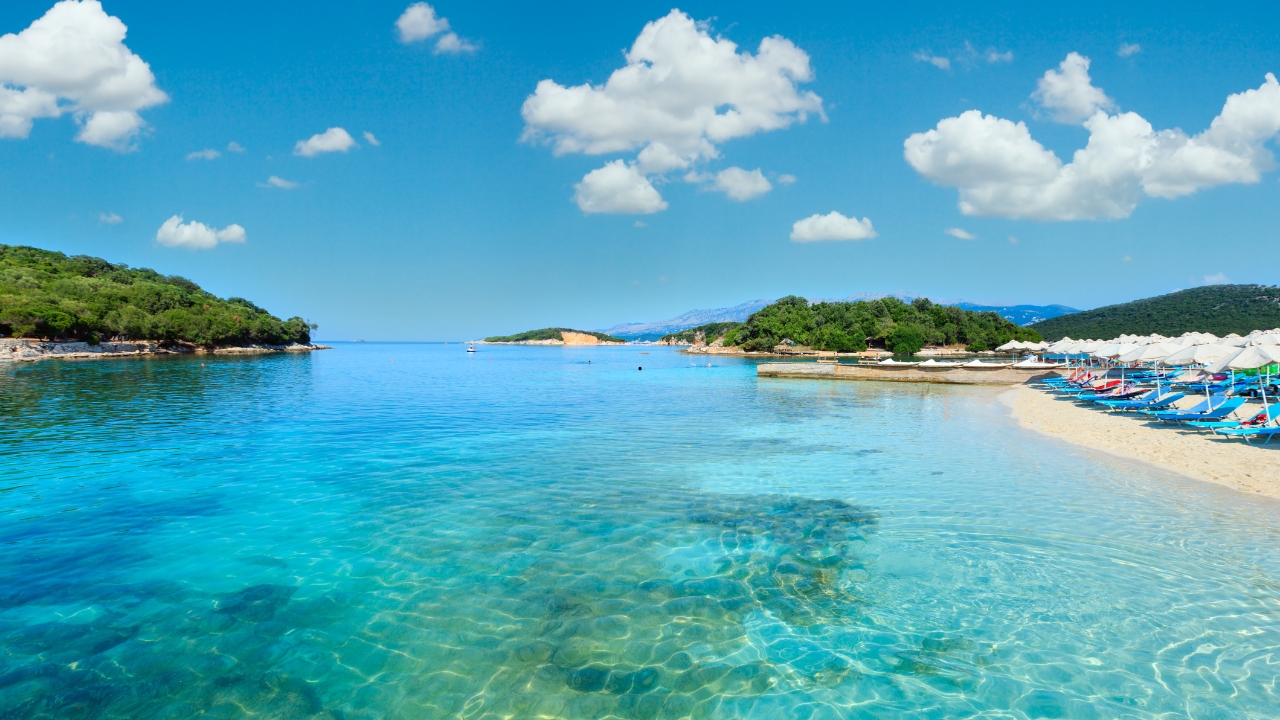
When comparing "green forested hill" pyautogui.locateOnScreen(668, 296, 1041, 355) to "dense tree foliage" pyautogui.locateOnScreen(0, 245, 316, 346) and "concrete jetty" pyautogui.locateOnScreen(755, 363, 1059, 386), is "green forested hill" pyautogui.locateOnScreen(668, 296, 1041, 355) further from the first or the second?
"dense tree foliage" pyautogui.locateOnScreen(0, 245, 316, 346)

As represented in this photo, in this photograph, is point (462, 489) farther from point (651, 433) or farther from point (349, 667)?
point (651, 433)

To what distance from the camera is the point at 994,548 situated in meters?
8.40

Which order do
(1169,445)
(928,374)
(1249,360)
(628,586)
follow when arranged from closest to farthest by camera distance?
(628,586), (1169,445), (1249,360), (928,374)

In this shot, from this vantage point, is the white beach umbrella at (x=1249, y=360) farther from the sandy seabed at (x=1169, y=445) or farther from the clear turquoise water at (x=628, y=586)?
the clear turquoise water at (x=628, y=586)

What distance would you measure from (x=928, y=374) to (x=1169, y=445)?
25171mm

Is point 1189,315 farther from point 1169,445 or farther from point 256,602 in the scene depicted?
point 256,602

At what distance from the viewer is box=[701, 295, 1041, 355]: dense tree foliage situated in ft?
340

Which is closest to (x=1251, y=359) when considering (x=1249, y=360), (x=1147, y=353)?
(x=1249, y=360)

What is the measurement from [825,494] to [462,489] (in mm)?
7435

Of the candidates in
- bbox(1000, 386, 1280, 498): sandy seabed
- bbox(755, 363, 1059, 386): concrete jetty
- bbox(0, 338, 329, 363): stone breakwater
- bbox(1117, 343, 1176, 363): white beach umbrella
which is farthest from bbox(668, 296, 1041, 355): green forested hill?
bbox(0, 338, 329, 363): stone breakwater

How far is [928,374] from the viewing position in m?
40.2

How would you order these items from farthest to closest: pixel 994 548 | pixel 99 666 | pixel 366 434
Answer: pixel 366 434, pixel 994 548, pixel 99 666

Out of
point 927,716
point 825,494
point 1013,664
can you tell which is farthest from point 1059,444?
point 927,716

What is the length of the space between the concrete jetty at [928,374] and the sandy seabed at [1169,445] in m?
14.5
